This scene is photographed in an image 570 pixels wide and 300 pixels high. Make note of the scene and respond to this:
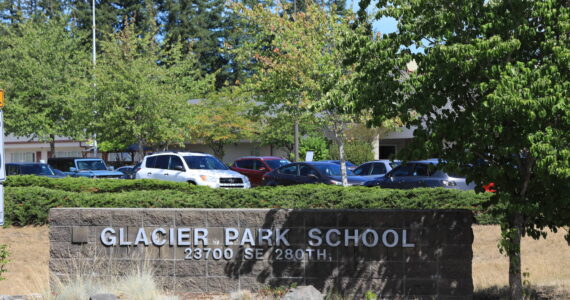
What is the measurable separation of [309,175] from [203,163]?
3.53 meters

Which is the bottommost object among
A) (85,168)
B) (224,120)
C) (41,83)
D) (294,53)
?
(85,168)

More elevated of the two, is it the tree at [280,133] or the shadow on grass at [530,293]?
the tree at [280,133]

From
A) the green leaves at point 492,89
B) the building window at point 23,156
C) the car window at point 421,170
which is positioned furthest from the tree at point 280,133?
the building window at point 23,156

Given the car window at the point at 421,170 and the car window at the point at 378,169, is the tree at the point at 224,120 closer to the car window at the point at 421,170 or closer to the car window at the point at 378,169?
the car window at the point at 378,169

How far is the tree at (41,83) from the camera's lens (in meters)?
35.3

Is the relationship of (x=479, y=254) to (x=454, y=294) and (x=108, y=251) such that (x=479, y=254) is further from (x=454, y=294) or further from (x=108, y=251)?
(x=108, y=251)

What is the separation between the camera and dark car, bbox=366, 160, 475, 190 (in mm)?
17906

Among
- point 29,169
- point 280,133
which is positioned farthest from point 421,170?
point 280,133

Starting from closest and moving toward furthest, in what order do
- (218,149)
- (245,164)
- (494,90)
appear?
(494,90), (245,164), (218,149)

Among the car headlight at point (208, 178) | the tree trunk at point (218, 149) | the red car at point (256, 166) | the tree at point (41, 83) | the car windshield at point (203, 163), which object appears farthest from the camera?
the tree trunk at point (218, 149)

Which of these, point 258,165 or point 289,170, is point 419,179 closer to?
point 289,170

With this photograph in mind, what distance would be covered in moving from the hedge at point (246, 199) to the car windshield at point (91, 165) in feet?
46.5

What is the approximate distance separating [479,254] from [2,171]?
8.21 meters

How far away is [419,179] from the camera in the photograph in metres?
18.7
